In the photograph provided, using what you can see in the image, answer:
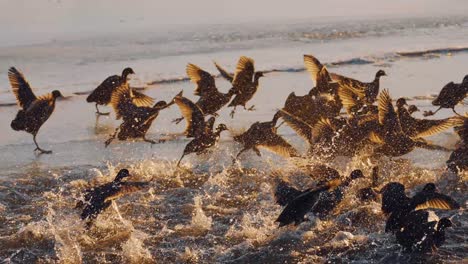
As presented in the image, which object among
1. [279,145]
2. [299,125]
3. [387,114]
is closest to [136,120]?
[279,145]

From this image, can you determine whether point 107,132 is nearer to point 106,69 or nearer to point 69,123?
point 69,123

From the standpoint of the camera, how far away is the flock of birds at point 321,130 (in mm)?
5230

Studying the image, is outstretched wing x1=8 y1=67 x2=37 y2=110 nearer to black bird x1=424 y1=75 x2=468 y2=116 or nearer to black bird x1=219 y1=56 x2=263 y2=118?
black bird x1=219 y1=56 x2=263 y2=118

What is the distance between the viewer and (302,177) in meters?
7.11

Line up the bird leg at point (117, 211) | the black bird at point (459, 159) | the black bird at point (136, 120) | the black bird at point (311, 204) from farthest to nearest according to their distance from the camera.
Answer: the black bird at point (136, 120)
the black bird at point (459, 159)
the bird leg at point (117, 211)
the black bird at point (311, 204)

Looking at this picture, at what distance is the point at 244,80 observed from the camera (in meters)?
9.00

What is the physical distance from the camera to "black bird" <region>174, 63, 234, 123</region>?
8.67 m

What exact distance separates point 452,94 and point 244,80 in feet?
8.10

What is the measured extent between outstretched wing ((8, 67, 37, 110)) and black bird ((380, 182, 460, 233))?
15.9 ft

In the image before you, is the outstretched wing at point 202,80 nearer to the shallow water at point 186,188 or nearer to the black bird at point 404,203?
the shallow water at point 186,188

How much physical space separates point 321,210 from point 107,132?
4108 mm

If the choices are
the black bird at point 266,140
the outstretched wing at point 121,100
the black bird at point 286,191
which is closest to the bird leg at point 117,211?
the black bird at point 286,191

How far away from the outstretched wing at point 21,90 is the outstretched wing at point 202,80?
1.88 m

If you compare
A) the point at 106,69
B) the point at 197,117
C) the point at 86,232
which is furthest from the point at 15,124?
the point at 106,69
